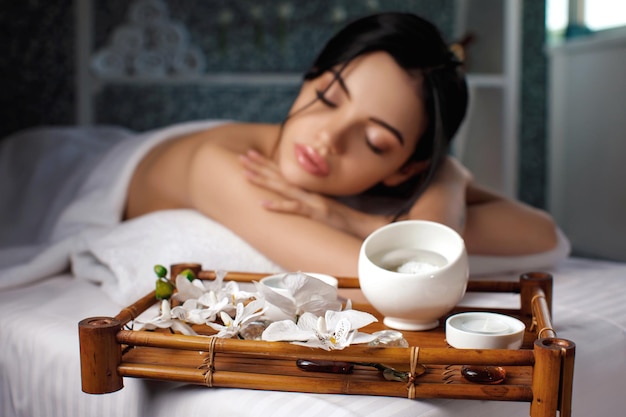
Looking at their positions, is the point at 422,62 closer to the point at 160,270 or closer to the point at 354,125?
the point at 354,125

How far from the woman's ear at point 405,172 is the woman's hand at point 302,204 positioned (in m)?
0.13

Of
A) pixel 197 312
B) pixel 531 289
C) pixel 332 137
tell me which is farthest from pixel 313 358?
pixel 332 137

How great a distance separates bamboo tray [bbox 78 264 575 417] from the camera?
679 millimetres

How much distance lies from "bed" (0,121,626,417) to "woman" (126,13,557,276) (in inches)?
2.4

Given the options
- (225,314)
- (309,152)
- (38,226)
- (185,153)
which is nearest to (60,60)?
(38,226)

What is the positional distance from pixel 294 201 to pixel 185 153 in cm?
34

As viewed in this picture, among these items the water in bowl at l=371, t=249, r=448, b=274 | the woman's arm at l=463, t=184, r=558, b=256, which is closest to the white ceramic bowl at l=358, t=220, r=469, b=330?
the water in bowl at l=371, t=249, r=448, b=274

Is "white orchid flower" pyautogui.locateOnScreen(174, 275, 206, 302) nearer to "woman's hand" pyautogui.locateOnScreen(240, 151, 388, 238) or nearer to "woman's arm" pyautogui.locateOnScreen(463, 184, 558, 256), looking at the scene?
"woman's hand" pyautogui.locateOnScreen(240, 151, 388, 238)

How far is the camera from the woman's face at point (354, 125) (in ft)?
4.49

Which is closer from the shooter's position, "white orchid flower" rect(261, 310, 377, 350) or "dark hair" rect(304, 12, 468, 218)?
"white orchid flower" rect(261, 310, 377, 350)

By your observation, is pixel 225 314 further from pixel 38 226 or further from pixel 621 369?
pixel 38 226

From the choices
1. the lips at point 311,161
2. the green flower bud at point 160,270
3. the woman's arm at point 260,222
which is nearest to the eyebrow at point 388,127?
the lips at point 311,161

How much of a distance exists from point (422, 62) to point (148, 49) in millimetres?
1539

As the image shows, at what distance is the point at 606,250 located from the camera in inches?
118
